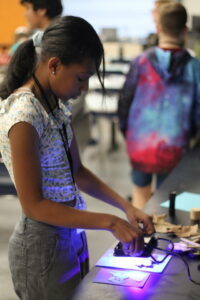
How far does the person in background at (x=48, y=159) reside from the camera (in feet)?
4.04

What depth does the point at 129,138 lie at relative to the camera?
110 inches

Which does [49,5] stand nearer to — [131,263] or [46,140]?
[46,140]

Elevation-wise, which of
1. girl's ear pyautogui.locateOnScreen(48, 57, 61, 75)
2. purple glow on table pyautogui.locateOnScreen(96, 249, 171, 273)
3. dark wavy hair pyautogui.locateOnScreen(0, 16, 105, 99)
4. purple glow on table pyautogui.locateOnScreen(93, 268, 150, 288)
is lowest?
purple glow on table pyautogui.locateOnScreen(96, 249, 171, 273)

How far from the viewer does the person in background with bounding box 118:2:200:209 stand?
2.66m

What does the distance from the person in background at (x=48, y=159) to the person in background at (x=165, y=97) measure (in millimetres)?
1252

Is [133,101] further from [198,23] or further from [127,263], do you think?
[198,23]

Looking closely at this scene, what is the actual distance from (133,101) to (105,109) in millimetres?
1618

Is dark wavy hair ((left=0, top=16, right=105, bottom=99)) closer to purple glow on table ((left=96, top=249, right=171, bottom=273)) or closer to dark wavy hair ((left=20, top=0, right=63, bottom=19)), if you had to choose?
purple glow on table ((left=96, top=249, right=171, bottom=273))

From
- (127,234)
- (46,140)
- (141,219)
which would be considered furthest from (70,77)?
(141,219)

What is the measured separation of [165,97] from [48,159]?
4.73ft

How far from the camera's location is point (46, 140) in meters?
1.32

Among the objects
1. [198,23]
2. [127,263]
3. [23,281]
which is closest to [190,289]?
[127,263]

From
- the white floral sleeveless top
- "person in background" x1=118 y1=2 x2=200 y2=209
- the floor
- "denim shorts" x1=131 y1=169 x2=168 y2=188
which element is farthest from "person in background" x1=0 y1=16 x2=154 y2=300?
"denim shorts" x1=131 y1=169 x2=168 y2=188

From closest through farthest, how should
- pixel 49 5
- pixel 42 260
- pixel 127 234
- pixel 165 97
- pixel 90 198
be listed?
pixel 127 234, pixel 42 260, pixel 90 198, pixel 165 97, pixel 49 5
